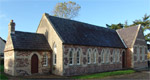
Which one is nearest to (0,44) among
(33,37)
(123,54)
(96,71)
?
(33,37)

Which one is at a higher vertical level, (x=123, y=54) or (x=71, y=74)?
(x=123, y=54)

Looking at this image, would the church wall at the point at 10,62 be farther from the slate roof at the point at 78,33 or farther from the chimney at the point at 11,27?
the slate roof at the point at 78,33

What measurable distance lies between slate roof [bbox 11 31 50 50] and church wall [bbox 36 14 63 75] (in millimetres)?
981

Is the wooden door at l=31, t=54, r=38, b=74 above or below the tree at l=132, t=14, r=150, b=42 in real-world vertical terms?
below

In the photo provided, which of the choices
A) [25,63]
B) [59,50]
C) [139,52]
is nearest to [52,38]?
[59,50]

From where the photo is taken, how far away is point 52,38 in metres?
20.6

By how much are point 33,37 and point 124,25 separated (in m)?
39.7

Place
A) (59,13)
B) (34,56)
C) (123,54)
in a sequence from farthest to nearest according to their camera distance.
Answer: (59,13) < (123,54) < (34,56)

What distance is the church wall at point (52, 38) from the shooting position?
18797mm

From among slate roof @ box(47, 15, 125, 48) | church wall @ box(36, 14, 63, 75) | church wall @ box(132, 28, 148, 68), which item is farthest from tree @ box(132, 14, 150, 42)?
church wall @ box(36, 14, 63, 75)

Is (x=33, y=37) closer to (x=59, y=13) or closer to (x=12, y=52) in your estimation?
(x=12, y=52)

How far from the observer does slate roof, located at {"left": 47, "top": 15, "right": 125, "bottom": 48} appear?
20.5m

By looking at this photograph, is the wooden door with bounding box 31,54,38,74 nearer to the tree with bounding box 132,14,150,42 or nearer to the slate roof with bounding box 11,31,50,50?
the slate roof with bounding box 11,31,50,50

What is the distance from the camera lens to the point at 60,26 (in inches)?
856
